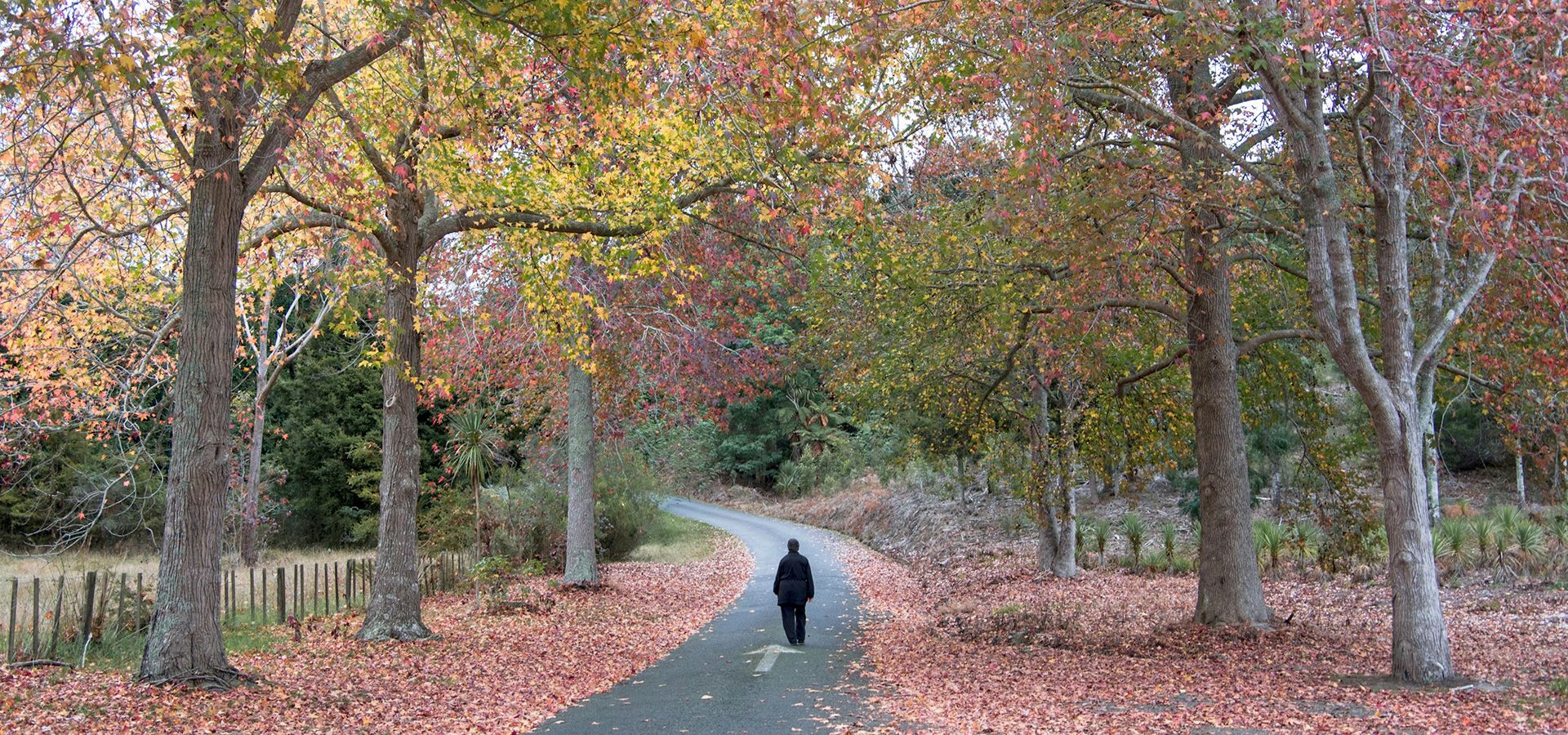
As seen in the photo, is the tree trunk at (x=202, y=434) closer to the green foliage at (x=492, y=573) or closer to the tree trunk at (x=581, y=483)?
the green foliage at (x=492, y=573)

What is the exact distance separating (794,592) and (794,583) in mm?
116

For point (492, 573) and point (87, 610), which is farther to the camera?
point (492, 573)

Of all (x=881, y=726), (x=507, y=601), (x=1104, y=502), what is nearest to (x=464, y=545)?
(x=507, y=601)

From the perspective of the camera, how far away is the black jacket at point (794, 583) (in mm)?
13242

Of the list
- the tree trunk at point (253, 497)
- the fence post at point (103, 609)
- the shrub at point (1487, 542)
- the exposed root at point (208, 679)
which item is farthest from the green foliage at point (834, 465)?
the exposed root at point (208, 679)

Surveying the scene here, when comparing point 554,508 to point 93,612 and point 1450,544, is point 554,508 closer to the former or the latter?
point 93,612

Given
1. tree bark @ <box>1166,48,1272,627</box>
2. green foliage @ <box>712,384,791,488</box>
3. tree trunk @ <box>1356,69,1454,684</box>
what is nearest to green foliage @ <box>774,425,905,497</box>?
green foliage @ <box>712,384,791,488</box>

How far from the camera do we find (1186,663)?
1065 cm

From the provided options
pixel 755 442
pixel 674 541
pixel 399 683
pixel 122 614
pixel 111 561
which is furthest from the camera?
pixel 755 442

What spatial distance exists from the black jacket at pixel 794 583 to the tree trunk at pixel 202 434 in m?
6.50

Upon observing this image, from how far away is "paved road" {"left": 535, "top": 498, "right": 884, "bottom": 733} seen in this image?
26.7 feet

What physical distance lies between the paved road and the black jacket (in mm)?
618

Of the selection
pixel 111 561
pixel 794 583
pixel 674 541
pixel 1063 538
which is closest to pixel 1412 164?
pixel 794 583

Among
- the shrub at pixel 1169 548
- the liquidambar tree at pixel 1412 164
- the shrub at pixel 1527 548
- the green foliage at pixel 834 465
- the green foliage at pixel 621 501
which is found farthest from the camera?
the green foliage at pixel 834 465
